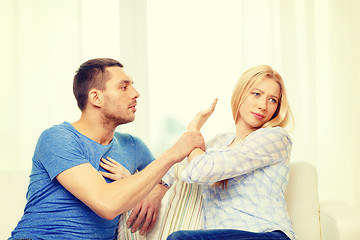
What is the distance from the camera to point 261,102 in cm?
178

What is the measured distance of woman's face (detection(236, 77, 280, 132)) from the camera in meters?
1.79

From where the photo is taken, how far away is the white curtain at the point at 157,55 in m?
2.72

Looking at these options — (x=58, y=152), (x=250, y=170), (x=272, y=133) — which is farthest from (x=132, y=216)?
(x=272, y=133)

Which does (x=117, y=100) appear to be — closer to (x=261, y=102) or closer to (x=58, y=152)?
(x=58, y=152)

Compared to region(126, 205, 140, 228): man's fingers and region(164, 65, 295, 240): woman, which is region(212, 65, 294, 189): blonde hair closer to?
region(164, 65, 295, 240): woman

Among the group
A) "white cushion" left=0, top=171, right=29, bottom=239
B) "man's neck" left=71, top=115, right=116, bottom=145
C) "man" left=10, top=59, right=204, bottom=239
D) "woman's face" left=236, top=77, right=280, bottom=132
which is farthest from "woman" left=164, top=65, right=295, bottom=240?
"white cushion" left=0, top=171, right=29, bottom=239

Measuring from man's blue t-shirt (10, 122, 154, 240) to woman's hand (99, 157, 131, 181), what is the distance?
0.03 metres

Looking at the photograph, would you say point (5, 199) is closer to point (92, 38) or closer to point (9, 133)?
point (9, 133)

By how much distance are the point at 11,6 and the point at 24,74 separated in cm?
46

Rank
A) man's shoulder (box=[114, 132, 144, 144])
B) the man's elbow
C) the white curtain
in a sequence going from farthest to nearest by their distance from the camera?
1. the white curtain
2. man's shoulder (box=[114, 132, 144, 144])
3. the man's elbow

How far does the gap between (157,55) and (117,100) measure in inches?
39.7

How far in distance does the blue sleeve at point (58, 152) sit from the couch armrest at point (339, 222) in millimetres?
1058

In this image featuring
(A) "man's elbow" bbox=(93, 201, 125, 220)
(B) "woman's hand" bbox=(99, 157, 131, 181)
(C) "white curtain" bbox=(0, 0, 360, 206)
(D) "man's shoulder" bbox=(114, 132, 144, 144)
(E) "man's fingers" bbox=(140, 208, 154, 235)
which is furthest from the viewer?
(C) "white curtain" bbox=(0, 0, 360, 206)

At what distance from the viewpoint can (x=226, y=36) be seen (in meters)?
2.80
